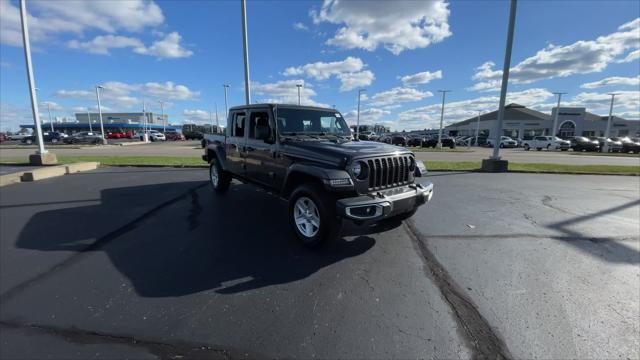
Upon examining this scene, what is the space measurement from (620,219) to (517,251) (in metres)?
3.31

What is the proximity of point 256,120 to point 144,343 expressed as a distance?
398cm

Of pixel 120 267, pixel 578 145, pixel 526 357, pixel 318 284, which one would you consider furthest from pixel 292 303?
pixel 578 145

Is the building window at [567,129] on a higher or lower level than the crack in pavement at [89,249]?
higher

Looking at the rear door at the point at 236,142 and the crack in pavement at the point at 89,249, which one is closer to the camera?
the crack in pavement at the point at 89,249

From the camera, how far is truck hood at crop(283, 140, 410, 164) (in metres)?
3.86

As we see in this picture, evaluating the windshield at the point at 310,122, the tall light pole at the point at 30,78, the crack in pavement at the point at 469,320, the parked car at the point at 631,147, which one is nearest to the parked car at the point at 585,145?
the parked car at the point at 631,147

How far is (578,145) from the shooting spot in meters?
32.1

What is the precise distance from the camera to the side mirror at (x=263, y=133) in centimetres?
486

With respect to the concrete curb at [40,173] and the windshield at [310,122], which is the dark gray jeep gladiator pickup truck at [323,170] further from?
the concrete curb at [40,173]

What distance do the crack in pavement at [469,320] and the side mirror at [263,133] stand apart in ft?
10.0

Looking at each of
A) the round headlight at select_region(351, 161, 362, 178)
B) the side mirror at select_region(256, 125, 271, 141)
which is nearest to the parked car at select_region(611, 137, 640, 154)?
the round headlight at select_region(351, 161, 362, 178)

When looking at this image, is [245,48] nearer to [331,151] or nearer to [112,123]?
[331,151]

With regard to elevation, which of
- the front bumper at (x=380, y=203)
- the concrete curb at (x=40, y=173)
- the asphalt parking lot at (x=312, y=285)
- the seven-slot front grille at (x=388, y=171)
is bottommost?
the asphalt parking lot at (x=312, y=285)

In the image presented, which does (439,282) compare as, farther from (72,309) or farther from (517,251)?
(72,309)
